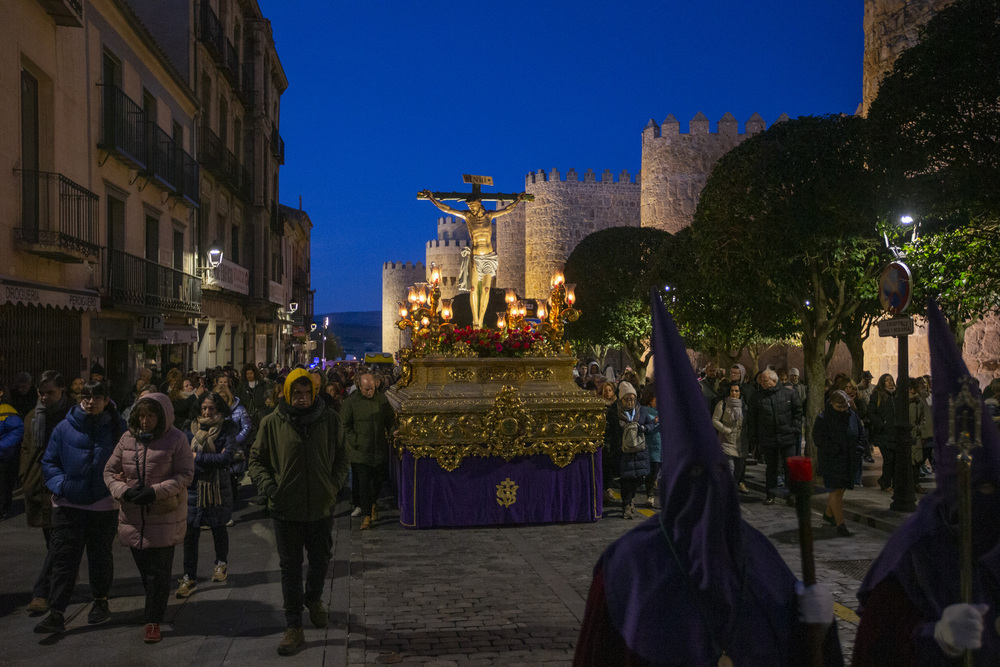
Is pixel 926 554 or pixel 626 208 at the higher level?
pixel 626 208

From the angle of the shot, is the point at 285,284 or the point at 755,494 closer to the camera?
the point at 755,494

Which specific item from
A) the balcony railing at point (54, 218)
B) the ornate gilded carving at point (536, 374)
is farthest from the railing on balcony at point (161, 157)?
the ornate gilded carving at point (536, 374)

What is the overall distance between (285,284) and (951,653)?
38616mm

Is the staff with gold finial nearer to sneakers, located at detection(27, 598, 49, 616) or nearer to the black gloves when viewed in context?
the black gloves

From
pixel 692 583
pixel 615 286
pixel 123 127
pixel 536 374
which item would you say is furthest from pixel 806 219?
pixel 615 286

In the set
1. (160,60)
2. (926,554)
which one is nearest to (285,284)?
(160,60)

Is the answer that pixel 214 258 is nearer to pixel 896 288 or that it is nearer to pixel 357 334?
pixel 896 288

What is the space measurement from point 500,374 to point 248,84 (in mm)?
22563

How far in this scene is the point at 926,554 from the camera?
8.72ft

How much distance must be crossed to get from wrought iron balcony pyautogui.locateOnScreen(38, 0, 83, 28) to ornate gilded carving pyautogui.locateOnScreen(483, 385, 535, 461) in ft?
28.8

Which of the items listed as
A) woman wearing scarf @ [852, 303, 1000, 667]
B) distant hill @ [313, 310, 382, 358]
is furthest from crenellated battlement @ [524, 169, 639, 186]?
distant hill @ [313, 310, 382, 358]

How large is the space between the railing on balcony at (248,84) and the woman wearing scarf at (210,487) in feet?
75.6

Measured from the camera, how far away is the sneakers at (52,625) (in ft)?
17.6

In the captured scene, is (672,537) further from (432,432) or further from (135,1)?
(135,1)
